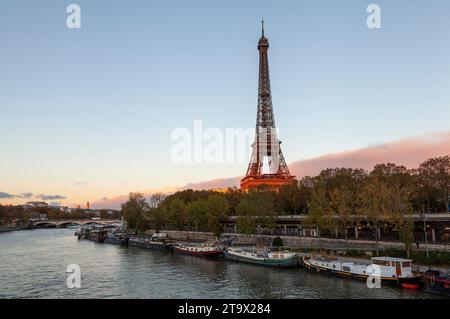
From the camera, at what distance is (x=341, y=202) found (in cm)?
5588

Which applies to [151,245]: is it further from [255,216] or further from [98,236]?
[98,236]

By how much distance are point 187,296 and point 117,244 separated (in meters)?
60.6

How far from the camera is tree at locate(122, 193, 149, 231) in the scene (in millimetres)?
110606

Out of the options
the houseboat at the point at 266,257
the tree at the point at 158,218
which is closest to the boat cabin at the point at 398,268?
the houseboat at the point at 266,257

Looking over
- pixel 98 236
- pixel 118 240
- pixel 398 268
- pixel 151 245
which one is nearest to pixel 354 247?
pixel 398 268

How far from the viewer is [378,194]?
51.7 metres

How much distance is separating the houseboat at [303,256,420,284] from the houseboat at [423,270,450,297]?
184 centimetres

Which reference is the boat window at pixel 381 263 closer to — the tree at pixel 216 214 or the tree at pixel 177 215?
the tree at pixel 216 214

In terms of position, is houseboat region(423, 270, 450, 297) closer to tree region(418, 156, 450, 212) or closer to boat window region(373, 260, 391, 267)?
boat window region(373, 260, 391, 267)
